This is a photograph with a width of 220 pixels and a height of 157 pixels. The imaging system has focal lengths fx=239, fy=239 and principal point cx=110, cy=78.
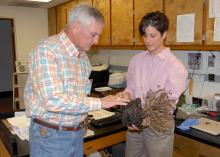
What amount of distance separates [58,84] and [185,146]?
1224 millimetres

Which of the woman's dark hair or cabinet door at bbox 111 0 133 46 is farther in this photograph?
cabinet door at bbox 111 0 133 46

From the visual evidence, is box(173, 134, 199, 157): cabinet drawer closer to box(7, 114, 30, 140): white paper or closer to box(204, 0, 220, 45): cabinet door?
box(204, 0, 220, 45): cabinet door

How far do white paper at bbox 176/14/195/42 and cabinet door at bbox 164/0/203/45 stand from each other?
0.03 metres

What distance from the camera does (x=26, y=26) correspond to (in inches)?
187

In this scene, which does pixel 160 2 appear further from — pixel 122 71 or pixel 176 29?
pixel 122 71

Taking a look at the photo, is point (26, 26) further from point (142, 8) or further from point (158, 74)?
point (158, 74)

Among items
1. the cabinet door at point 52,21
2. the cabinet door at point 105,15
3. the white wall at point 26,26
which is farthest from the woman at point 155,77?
the white wall at point 26,26

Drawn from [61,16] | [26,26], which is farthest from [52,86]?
[26,26]

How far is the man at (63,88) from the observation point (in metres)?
1.03

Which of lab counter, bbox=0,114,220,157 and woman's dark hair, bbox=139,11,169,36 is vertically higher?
woman's dark hair, bbox=139,11,169,36

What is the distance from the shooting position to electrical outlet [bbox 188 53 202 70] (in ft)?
7.84

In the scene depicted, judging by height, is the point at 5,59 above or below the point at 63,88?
above

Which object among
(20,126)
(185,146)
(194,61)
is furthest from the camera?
(194,61)

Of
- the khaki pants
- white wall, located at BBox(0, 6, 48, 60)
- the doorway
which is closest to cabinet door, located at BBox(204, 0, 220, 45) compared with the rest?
the khaki pants
